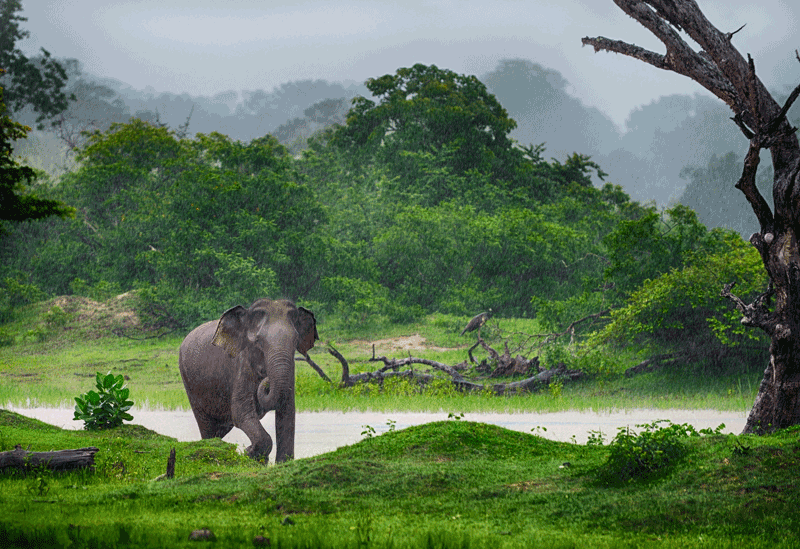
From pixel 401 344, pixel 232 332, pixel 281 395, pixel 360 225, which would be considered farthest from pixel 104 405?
pixel 360 225


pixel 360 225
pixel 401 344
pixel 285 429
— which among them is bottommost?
pixel 285 429

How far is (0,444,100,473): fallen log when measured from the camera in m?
8.37

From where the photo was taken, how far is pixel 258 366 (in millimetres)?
11086

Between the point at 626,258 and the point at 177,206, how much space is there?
59.7ft

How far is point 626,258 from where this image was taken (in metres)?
22.7

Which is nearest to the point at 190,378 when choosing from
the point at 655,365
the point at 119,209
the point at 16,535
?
the point at 16,535

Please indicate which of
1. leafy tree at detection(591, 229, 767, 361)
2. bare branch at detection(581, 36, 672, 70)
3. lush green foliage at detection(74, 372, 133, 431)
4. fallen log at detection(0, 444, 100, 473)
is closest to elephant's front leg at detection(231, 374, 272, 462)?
lush green foliage at detection(74, 372, 133, 431)

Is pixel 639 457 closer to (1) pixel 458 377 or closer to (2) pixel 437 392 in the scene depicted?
(2) pixel 437 392

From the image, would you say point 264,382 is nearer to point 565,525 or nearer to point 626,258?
point 565,525

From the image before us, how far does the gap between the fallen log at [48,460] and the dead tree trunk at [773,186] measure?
785cm

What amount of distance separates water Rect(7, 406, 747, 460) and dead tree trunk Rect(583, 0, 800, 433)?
14.8 ft

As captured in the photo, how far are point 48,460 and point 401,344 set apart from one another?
59.9 feet

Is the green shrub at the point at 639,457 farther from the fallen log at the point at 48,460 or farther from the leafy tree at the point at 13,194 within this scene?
the leafy tree at the point at 13,194

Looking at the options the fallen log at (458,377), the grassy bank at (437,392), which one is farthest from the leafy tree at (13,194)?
the fallen log at (458,377)
